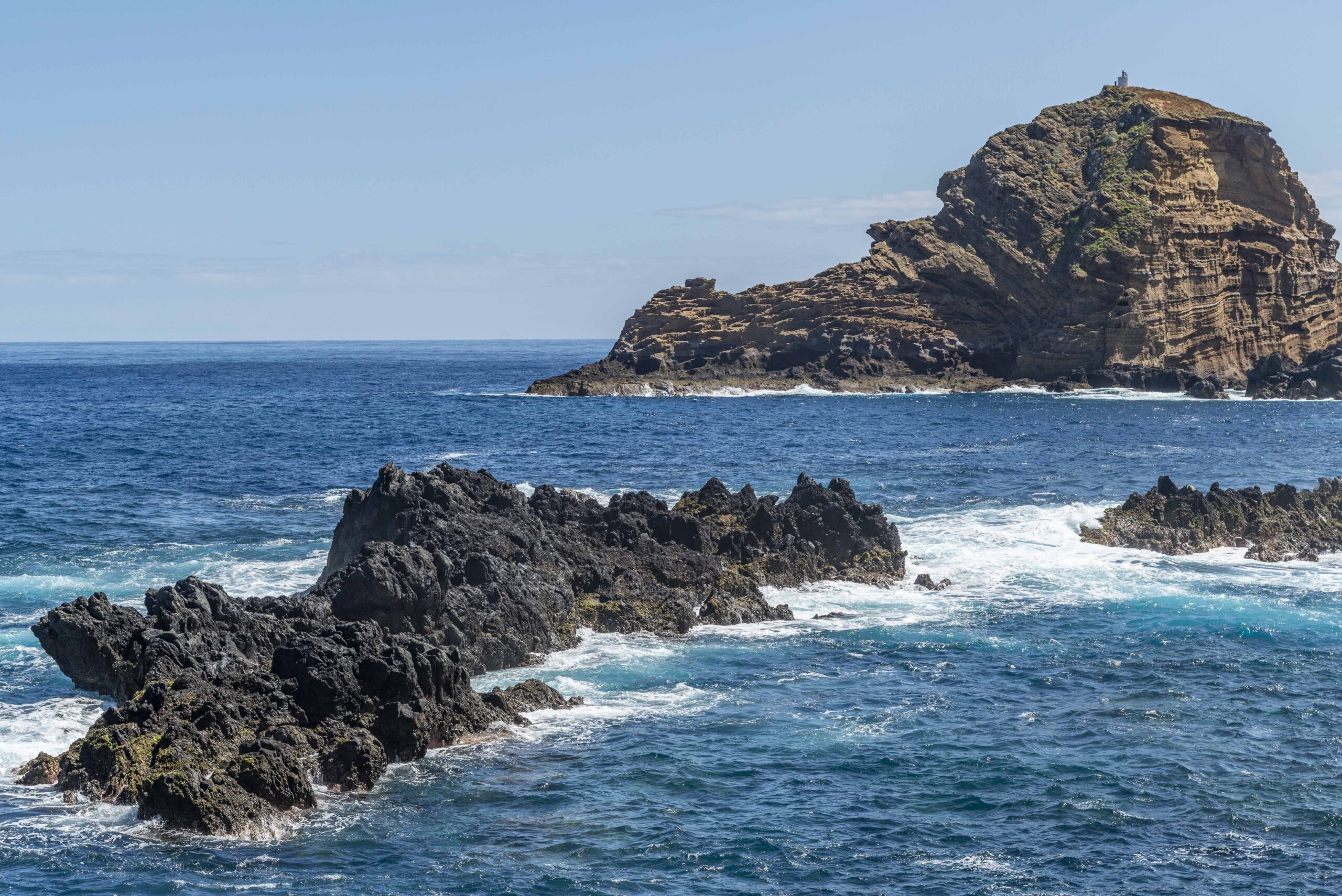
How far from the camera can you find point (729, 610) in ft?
111

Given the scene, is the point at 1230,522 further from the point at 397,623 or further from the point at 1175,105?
the point at 1175,105

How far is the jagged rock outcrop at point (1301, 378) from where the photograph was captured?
345ft

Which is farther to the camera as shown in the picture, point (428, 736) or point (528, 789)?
point (428, 736)

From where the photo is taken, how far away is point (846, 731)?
24719 millimetres

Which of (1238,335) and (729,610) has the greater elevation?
(1238,335)

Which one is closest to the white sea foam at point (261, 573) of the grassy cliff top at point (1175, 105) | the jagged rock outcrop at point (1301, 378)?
the jagged rock outcrop at point (1301, 378)

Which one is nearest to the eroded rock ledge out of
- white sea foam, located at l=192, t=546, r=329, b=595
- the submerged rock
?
the submerged rock

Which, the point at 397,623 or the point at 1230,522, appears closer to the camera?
the point at 397,623

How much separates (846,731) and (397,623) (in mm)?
11014

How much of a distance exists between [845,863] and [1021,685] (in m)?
10.5

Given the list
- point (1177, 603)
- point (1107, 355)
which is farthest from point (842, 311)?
point (1177, 603)

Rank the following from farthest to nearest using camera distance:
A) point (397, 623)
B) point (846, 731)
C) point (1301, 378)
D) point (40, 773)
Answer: point (1301, 378) < point (397, 623) < point (846, 731) < point (40, 773)

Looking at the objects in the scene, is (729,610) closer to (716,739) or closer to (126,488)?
(716,739)

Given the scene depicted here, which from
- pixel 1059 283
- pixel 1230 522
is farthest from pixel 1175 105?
pixel 1230 522
